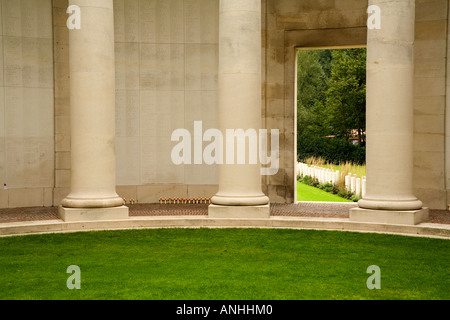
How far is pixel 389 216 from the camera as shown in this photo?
50125mm

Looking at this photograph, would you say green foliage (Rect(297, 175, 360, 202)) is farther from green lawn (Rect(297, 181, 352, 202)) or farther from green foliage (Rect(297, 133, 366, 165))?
green foliage (Rect(297, 133, 366, 165))

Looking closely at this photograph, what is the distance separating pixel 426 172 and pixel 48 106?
139 ft

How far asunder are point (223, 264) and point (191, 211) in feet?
78.9

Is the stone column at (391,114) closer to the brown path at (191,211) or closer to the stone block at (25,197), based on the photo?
the brown path at (191,211)

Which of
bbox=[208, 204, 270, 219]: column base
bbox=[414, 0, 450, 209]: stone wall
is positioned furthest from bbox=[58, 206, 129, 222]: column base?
bbox=[414, 0, 450, 209]: stone wall

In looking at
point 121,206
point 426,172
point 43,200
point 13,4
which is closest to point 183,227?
point 121,206

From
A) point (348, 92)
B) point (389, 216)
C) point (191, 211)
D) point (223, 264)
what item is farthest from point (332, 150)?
point (223, 264)

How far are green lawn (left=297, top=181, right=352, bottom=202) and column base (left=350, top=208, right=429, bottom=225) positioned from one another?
36202 millimetres

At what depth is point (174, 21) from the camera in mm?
71062

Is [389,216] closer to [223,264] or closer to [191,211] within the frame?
[223,264]

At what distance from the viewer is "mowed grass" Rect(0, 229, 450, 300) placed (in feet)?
97.2

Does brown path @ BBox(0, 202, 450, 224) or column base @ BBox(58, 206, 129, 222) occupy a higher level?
column base @ BBox(58, 206, 129, 222)

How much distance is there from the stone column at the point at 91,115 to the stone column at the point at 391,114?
22394mm

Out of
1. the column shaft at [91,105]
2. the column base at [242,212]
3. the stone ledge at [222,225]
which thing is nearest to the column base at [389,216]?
the stone ledge at [222,225]
